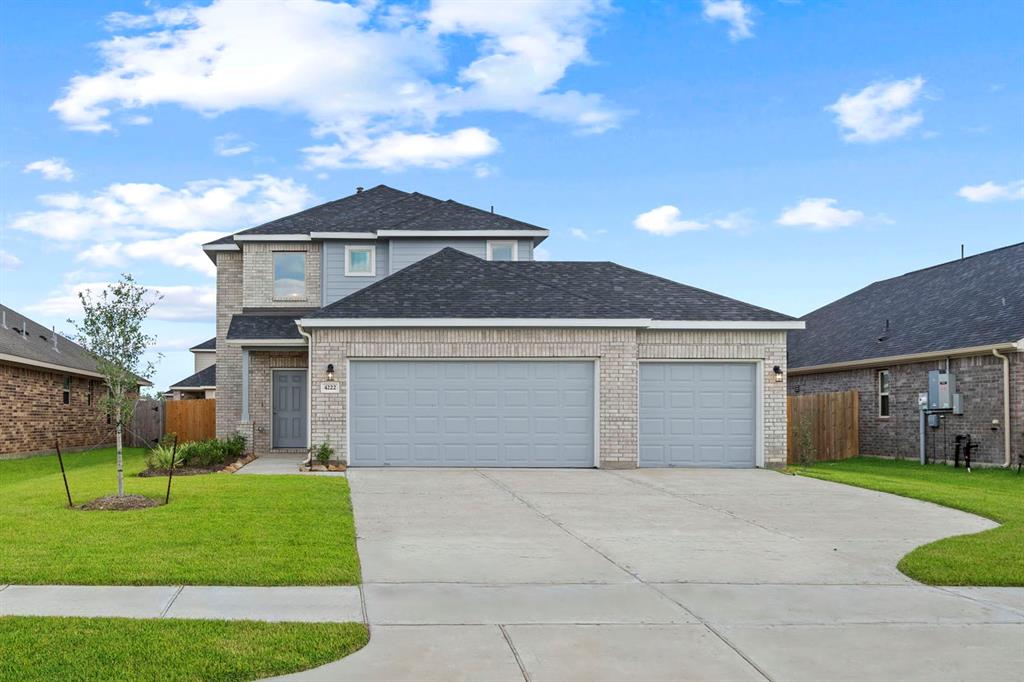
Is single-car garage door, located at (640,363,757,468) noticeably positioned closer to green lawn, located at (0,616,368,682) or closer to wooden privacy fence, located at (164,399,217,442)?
wooden privacy fence, located at (164,399,217,442)

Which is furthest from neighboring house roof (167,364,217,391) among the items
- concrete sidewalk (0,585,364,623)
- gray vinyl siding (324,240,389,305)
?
concrete sidewalk (0,585,364,623)

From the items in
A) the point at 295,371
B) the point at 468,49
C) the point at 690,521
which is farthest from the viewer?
the point at 295,371

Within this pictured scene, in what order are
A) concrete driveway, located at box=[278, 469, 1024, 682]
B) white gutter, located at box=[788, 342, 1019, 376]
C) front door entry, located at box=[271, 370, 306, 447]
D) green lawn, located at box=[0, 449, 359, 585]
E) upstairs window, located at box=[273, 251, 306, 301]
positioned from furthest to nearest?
1. upstairs window, located at box=[273, 251, 306, 301]
2. front door entry, located at box=[271, 370, 306, 447]
3. white gutter, located at box=[788, 342, 1019, 376]
4. green lawn, located at box=[0, 449, 359, 585]
5. concrete driveway, located at box=[278, 469, 1024, 682]

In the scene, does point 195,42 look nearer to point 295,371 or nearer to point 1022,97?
point 295,371

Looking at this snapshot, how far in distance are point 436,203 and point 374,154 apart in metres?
2.95

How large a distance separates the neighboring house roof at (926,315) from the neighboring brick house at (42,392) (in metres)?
21.4

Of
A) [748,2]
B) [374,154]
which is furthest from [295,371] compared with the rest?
[748,2]

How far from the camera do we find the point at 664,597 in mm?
7383

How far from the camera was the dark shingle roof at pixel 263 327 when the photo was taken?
73.4 ft

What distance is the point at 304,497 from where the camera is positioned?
13.1 m

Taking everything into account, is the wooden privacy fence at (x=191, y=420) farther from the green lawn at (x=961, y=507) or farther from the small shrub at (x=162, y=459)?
the green lawn at (x=961, y=507)

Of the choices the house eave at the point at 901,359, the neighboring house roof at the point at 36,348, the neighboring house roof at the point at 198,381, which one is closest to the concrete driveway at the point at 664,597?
the house eave at the point at 901,359

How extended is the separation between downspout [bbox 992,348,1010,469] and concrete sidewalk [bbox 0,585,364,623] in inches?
718

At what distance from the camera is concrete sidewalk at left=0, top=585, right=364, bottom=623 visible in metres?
6.56
